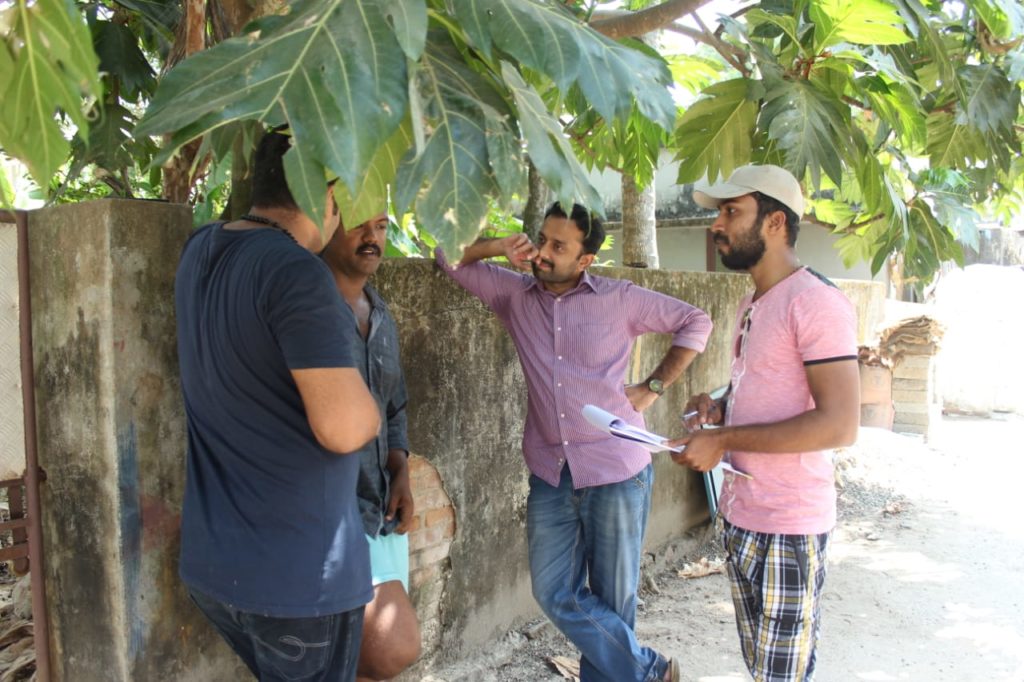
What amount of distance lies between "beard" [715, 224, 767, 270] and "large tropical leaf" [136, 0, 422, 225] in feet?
5.05

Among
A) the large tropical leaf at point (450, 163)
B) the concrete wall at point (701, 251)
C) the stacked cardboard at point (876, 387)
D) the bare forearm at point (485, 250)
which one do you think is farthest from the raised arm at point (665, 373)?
the concrete wall at point (701, 251)

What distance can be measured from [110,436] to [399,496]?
79 cm

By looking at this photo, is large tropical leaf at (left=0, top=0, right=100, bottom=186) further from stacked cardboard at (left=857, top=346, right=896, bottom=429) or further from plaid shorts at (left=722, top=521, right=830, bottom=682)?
Result: stacked cardboard at (left=857, top=346, right=896, bottom=429)

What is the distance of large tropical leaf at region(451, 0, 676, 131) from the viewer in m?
1.38

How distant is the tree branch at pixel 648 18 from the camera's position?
3049mm

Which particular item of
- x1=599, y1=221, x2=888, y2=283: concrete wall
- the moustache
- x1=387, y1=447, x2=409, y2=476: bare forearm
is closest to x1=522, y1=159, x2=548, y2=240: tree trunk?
the moustache

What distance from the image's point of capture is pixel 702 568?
15.9ft

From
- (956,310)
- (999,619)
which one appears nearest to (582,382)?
(999,619)

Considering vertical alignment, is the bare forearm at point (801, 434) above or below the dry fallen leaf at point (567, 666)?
above

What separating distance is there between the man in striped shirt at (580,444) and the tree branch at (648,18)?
768 mm

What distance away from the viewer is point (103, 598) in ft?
7.45

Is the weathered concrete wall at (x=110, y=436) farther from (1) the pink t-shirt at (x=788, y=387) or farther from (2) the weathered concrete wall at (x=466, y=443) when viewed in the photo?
(1) the pink t-shirt at (x=788, y=387)

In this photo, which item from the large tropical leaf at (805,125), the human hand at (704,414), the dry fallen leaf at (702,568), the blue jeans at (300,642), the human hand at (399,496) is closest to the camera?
the blue jeans at (300,642)

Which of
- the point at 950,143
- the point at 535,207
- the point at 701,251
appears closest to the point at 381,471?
the point at 535,207
